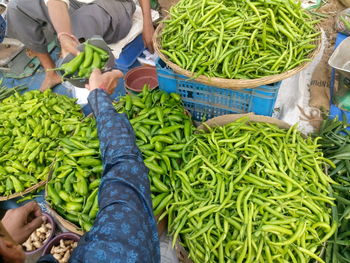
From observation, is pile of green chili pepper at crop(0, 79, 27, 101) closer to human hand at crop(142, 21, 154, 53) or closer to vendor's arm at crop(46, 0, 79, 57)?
vendor's arm at crop(46, 0, 79, 57)

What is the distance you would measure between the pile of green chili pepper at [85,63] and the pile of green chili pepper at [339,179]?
6.62ft

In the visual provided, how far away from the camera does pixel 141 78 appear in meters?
3.67

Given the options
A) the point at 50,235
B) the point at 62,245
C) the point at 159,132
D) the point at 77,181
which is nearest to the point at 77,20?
the point at 159,132

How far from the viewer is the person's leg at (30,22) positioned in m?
3.54

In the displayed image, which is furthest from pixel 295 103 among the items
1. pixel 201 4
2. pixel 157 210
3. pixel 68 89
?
pixel 68 89

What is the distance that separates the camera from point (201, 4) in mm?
2398

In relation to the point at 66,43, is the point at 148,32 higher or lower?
lower

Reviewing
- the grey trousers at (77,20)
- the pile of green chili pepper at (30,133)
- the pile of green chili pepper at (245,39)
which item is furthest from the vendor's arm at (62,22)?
the pile of green chili pepper at (245,39)

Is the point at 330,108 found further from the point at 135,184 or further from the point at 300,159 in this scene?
the point at 135,184

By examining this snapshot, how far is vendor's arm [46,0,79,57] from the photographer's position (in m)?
2.87

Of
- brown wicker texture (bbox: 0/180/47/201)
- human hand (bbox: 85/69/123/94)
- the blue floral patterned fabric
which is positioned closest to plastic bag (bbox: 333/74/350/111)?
human hand (bbox: 85/69/123/94)

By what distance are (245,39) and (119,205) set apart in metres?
1.66

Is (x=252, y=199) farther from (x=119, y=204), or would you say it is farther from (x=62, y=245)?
(x=62, y=245)

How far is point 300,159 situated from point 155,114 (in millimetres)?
1240
